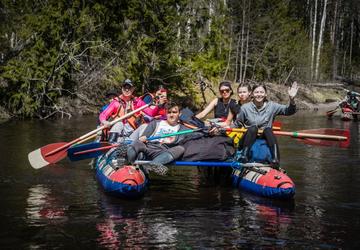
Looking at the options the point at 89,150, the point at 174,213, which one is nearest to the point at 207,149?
the point at 174,213

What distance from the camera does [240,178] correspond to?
7.48m

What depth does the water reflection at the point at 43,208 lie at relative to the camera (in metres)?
5.83

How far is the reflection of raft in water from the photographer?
6656 mm

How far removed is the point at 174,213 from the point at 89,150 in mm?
2643

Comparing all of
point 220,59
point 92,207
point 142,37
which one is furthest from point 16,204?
point 220,59

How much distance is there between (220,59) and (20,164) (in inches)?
533

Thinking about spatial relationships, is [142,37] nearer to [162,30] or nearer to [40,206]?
[162,30]

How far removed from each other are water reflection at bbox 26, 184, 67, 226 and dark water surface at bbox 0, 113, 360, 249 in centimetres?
1

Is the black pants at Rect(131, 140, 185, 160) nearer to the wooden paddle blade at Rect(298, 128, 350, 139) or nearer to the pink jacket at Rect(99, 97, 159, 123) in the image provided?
the pink jacket at Rect(99, 97, 159, 123)

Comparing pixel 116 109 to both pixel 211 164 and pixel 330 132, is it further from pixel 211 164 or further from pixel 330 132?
pixel 330 132

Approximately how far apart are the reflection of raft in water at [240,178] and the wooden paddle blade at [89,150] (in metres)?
0.64

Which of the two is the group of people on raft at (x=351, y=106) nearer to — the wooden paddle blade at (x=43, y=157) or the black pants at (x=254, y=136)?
the wooden paddle blade at (x=43, y=157)

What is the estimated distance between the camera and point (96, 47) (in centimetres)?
1877

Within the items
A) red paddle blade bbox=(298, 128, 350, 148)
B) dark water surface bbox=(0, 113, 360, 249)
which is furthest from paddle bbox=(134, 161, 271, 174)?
red paddle blade bbox=(298, 128, 350, 148)
